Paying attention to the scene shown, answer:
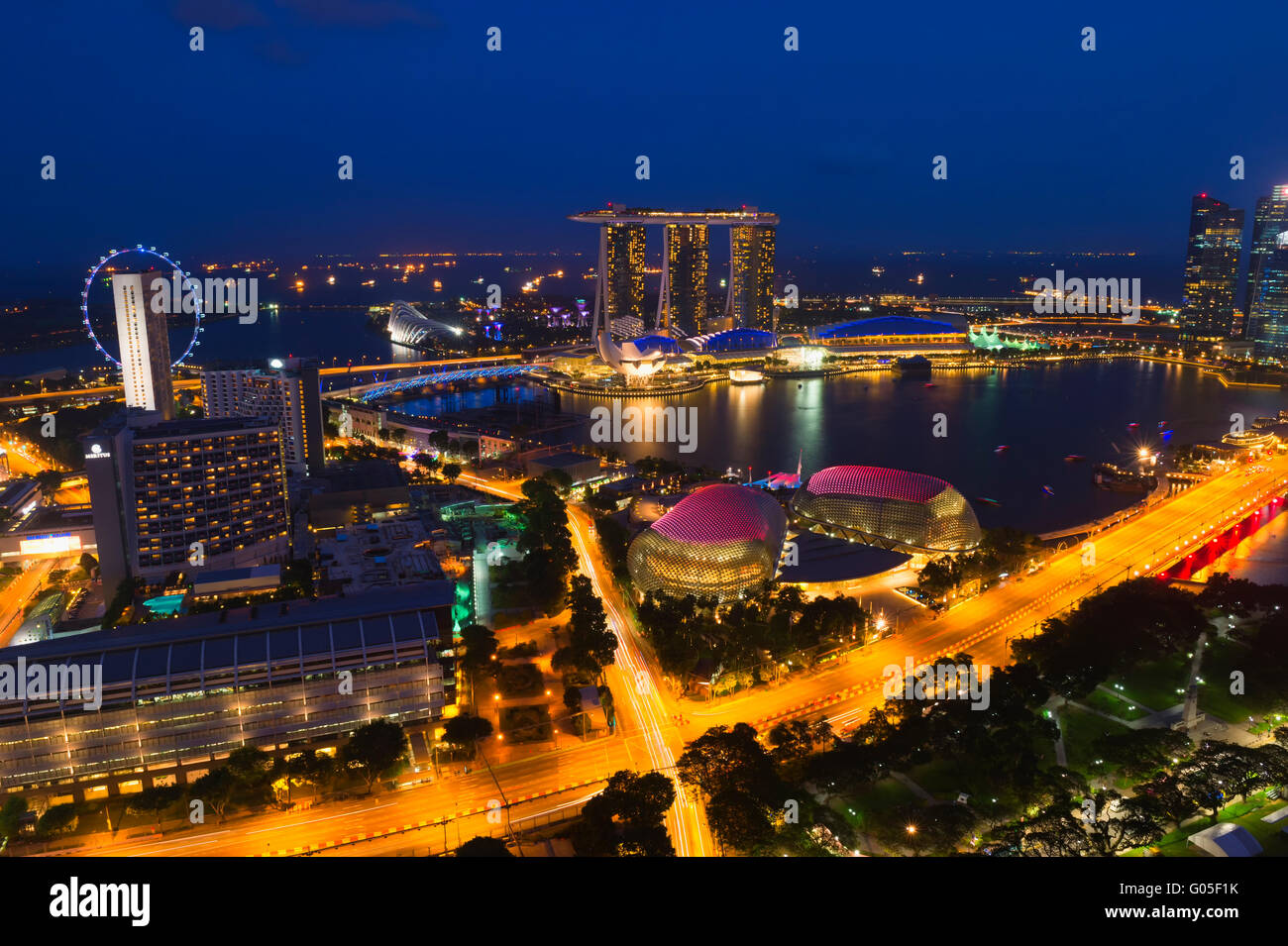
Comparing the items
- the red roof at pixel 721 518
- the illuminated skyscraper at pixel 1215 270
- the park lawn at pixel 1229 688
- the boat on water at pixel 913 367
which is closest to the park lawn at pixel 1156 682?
the park lawn at pixel 1229 688

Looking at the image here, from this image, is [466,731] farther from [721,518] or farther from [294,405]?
[294,405]

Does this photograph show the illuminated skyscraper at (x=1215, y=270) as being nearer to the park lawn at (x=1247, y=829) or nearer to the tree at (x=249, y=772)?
the park lawn at (x=1247, y=829)

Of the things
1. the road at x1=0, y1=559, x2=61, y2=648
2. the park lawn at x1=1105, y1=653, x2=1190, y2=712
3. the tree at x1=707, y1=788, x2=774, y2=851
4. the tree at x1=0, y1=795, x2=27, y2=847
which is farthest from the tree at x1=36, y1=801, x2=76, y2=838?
the park lawn at x1=1105, y1=653, x2=1190, y2=712

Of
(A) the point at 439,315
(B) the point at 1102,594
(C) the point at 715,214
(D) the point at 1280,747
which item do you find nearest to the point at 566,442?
(B) the point at 1102,594

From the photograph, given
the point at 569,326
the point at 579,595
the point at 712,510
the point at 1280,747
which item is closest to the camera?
the point at 1280,747

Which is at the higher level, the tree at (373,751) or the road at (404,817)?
the tree at (373,751)

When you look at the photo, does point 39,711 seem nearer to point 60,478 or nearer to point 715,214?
point 60,478

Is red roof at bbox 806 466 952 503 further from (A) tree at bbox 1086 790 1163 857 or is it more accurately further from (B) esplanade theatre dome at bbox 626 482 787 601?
(A) tree at bbox 1086 790 1163 857
